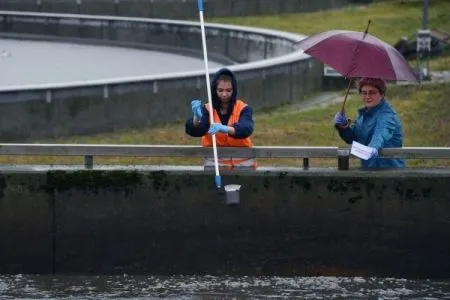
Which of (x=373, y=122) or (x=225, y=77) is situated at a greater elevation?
(x=225, y=77)

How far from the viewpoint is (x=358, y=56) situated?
1099 cm

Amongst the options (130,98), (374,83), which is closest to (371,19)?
(130,98)

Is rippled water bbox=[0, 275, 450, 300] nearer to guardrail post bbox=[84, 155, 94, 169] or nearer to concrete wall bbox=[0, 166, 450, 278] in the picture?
concrete wall bbox=[0, 166, 450, 278]

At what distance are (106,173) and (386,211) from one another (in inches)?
80.5

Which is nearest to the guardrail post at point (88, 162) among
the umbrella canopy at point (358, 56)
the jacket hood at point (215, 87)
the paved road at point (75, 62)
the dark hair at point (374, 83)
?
the jacket hood at point (215, 87)

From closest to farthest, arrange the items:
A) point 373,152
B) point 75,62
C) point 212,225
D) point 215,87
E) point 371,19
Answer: point 373,152
point 215,87
point 212,225
point 75,62
point 371,19

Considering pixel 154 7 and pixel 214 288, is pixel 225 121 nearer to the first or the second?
pixel 214 288

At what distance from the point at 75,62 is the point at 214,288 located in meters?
20.5

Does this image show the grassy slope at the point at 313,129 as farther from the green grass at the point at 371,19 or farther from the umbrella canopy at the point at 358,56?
the green grass at the point at 371,19

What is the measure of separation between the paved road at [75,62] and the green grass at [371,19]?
485 cm

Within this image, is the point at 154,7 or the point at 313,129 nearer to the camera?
the point at 313,129

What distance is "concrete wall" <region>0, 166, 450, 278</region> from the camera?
1110 cm

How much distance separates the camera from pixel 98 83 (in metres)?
19.5

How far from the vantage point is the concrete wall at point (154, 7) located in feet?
137
